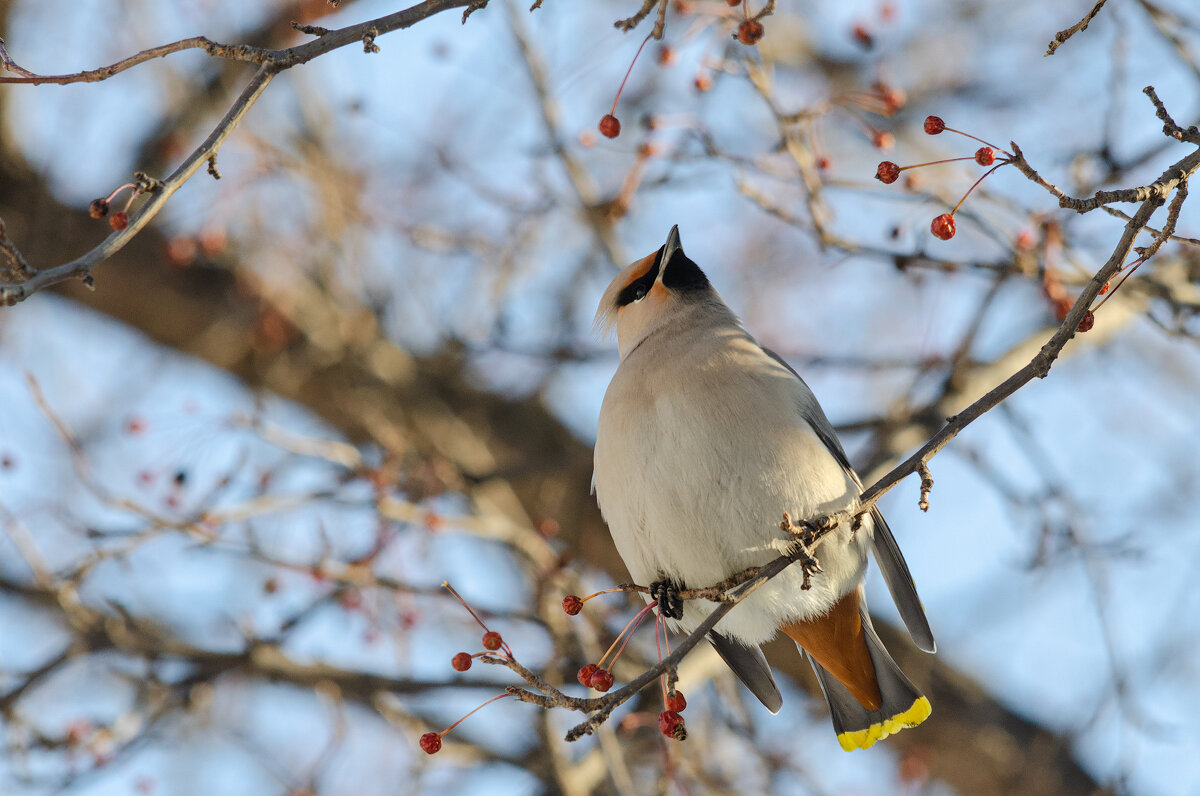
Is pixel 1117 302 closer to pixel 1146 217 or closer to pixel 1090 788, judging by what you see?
pixel 1146 217

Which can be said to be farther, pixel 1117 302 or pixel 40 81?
pixel 1117 302

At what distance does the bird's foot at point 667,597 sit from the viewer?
3.61 meters

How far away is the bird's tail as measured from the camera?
389 cm

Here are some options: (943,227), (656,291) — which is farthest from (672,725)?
(656,291)

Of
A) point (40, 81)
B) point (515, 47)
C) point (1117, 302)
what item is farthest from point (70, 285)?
point (1117, 302)

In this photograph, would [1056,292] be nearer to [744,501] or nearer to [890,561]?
[890,561]

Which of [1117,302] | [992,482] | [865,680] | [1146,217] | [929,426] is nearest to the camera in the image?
[1146,217]

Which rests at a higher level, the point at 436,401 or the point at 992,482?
the point at 436,401

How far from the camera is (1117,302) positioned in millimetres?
4438

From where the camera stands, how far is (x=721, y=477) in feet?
11.3

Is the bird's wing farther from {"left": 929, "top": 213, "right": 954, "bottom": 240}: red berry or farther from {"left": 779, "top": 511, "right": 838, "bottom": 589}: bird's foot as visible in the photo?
{"left": 929, "top": 213, "right": 954, "bottom": 240}: red berry

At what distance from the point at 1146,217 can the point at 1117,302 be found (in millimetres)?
2650

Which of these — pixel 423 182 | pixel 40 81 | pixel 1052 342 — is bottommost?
pixel 1052 342

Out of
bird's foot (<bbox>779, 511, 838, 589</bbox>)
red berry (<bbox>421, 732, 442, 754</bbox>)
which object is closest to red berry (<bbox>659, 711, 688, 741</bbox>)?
bird's foot (<bbox>779, 511, 838, 589</bbox>)
